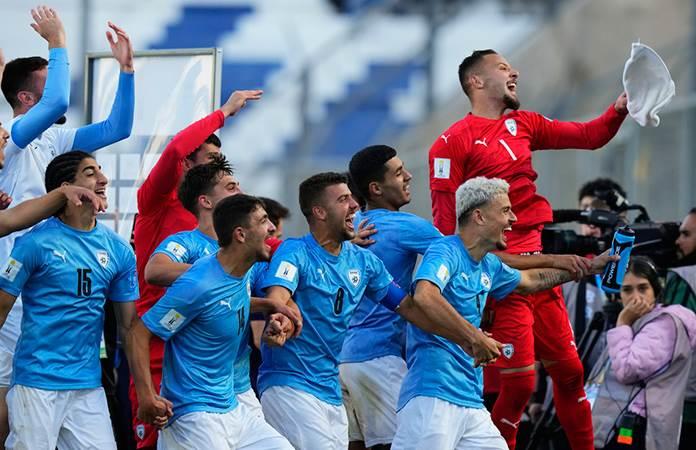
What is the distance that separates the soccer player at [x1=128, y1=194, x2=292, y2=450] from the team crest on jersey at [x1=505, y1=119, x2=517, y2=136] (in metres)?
1.86

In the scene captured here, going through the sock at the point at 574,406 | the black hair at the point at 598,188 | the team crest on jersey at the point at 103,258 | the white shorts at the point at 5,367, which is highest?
the black hair at the point at 598,188

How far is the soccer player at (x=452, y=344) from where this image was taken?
7.51 m

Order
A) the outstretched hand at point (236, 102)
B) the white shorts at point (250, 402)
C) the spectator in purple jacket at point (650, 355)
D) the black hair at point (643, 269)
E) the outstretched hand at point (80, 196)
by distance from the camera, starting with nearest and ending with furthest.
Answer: the outstretched hand at point (80, 196), the white shorts at point (250, 402), the outstretched hand at point (236, 102), the spectator in purple jacket at point (650, 355), the black hair at point (643, 269)

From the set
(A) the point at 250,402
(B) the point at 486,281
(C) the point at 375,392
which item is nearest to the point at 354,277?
(B) the point at 486,281

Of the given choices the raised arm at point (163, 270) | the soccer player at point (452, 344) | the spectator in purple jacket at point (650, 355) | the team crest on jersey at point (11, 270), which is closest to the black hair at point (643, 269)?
the spectator in purple jacket at point (650, 355)

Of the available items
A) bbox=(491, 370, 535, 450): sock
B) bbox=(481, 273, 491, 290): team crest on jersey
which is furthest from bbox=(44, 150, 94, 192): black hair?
bbox=(491, 370, 535, 450): sock

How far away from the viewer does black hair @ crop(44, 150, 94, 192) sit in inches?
290

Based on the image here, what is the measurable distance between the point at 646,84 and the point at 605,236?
929mm

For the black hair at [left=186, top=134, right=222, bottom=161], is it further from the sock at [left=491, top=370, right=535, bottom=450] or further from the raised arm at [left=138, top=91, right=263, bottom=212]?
the sock at [left=491, top=370, right=535, bottom=450]

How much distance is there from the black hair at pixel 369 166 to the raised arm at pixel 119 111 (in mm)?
1308

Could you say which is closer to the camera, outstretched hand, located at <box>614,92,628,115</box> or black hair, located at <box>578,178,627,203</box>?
outstretched hand, located at <box>614,92,628,115</box>

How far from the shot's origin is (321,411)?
295 inches

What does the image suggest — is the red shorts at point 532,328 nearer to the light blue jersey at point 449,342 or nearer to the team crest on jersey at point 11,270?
the light blue jersey at point 449,342

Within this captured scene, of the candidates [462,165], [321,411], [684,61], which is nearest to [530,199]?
Result: [462,165]
